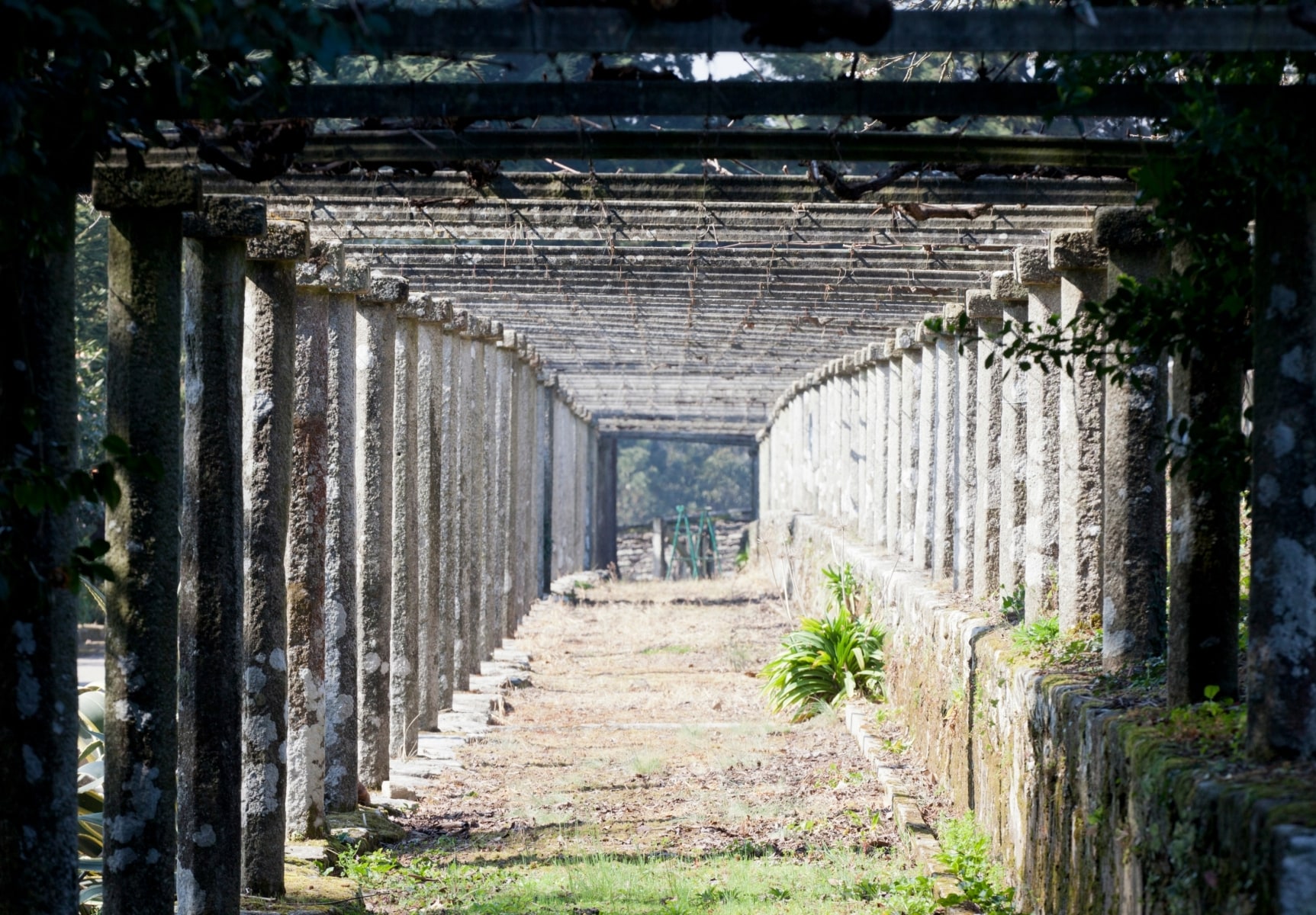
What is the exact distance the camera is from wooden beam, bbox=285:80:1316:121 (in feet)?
14.9

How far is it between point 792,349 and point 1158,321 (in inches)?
538

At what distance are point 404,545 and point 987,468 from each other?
3.86 m

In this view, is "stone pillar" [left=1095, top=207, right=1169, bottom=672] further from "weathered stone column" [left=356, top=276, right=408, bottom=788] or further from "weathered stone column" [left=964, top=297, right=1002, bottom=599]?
"weathered stone column" [left=356, top=276, right=408, bottom=788]

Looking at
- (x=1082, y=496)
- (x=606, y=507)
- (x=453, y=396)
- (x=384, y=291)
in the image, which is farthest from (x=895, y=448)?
(x=606, y=507)

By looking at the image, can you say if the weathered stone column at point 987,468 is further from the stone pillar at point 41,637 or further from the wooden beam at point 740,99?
the stone pillar at point 41,637

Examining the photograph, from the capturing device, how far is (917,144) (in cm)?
543

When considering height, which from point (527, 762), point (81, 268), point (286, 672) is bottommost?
point (527, 762)

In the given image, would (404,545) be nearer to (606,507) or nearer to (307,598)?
(307,598)

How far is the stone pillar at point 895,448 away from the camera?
15375 mm

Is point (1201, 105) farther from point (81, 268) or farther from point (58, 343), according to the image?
point (81, 268)

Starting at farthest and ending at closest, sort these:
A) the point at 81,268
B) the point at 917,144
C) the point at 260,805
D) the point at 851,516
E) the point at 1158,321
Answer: the point at 81,268 < the point at 851,516 < the point at 260,805 < the point at 917,144 < the point at 1158,321

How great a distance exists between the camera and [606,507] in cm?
3797

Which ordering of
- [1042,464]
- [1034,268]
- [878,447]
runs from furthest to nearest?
[878,447] → [1042,464] → [1034,268]

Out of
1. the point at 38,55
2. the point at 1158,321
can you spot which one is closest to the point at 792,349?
the point at 1158,321
